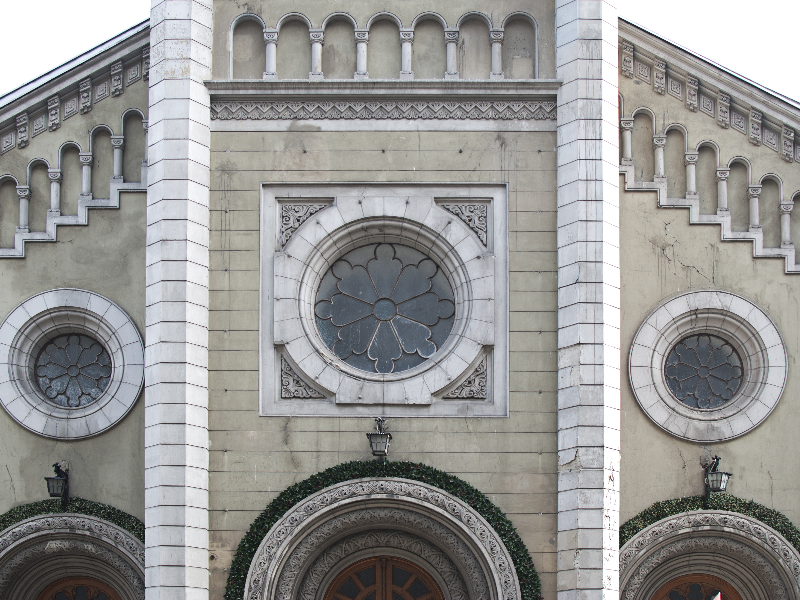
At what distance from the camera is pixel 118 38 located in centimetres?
2006

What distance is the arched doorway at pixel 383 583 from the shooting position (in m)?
18.8

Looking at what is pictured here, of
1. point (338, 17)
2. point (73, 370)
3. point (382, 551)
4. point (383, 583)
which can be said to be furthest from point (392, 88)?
point (383, 583)

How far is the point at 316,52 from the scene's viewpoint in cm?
1925

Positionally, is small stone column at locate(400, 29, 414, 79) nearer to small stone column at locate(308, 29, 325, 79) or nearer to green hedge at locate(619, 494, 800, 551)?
small stone column at locate(308, 29, 325, 79)

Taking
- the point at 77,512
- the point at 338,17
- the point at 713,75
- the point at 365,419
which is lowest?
the point at 77,512

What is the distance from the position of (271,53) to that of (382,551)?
7496mm

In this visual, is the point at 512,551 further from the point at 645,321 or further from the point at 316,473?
the point at 645,321

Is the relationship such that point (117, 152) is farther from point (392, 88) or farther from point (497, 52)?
point (497, 52)

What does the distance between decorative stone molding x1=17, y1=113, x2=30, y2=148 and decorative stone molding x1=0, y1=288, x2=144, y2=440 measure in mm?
2432

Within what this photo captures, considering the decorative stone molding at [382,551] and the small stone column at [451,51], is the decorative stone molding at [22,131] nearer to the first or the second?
the small stone column at [451,51]

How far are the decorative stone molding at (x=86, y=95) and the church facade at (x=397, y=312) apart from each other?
0.28ft

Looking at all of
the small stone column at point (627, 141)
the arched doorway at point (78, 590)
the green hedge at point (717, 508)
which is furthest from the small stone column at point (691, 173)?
the arched doorway at point (78, 590)

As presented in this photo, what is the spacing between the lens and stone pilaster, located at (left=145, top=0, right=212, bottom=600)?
1772 centimetres

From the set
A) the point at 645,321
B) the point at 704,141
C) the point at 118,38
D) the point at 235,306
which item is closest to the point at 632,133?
the point at 704,141
